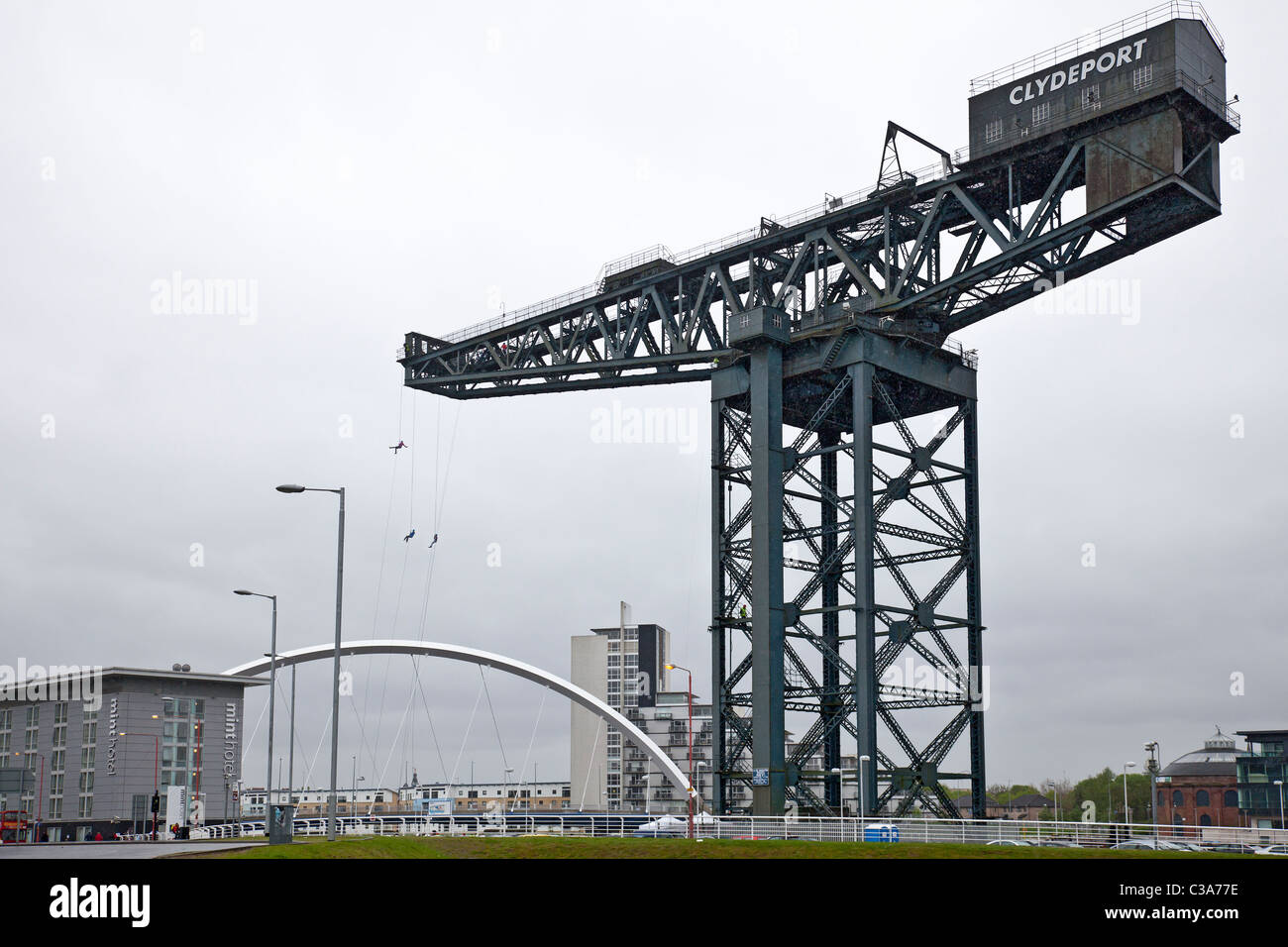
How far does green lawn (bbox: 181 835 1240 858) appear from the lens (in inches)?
1425

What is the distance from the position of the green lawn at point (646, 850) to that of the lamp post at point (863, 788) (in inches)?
651

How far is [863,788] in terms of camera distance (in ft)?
197

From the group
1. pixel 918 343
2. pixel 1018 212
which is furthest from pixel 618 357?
pixel 1018 212

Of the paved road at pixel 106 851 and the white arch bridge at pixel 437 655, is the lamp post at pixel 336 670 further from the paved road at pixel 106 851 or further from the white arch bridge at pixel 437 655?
the white arch bridge at pixel 437 655

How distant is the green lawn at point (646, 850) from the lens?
36.2 m

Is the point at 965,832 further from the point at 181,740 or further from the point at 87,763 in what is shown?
the point at 87,763

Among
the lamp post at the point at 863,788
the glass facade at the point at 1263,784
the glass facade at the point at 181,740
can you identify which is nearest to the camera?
the lamp post at the point at 863,788

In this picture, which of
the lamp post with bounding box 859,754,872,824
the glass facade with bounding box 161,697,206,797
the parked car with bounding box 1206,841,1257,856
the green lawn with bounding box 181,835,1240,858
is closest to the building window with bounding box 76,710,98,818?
the glass facade with bounding box 161,697,206,797

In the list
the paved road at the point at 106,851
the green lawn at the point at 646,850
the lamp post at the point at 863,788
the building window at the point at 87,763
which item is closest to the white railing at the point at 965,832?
the lamp post at the point at 863,788

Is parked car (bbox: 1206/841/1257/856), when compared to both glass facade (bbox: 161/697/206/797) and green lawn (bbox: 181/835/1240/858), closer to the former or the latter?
green lawn (bbox: 181/835/1240/858)

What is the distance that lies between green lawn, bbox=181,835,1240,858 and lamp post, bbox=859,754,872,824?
16.5 meters

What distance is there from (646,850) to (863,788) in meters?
22.8

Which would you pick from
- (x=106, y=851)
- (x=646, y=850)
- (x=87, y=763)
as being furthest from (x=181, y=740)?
→ (x=646, y=850)
